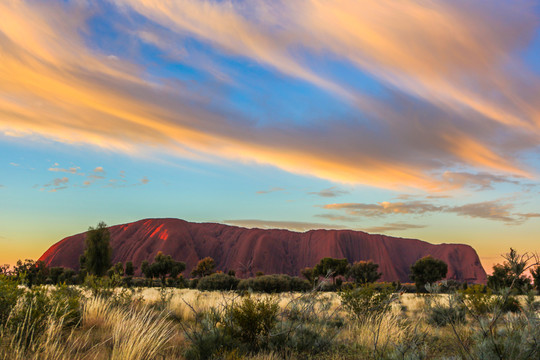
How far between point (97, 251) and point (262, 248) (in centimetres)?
7217

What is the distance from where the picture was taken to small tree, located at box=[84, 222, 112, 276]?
189 ft

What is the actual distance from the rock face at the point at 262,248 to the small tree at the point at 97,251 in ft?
194

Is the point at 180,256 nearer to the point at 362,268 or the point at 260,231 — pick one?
the point at 260,231

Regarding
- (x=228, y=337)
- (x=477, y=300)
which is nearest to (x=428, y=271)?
(x=477, y=300)

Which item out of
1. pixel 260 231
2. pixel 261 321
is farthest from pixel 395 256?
pixel 261 321

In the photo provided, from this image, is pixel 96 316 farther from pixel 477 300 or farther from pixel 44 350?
pixel 477 300

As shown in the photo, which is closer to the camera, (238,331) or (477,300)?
(238,331)

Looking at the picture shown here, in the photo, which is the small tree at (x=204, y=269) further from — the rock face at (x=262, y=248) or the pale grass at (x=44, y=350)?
the pale grass at (x=44, y=350)

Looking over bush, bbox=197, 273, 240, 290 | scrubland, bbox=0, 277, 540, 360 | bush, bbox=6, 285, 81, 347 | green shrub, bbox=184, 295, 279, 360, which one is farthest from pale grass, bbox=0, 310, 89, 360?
bush, bbox=197, 273, 240, 290

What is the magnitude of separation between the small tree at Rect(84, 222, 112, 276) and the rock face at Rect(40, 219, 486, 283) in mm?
59223

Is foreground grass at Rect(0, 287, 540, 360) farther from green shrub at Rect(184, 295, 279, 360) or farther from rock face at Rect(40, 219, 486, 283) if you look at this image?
rock face at Rect(40, 219, 486, 283)

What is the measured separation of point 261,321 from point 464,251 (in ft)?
509

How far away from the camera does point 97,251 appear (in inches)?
2288

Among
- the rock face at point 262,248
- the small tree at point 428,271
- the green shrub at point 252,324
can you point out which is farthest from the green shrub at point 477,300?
the rock face at point 262,248
